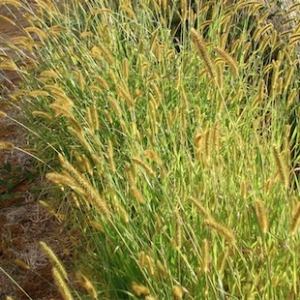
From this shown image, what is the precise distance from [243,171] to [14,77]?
10.6ft

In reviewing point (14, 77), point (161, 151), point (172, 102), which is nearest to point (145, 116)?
point (172, 102)

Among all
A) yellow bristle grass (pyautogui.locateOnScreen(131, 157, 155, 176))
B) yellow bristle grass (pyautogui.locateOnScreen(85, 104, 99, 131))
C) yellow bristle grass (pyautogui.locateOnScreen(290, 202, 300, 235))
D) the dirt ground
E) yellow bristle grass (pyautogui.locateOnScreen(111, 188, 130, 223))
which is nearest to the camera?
yellow bristle grass (pyautogui.locateOnScreen(290, 202, 300, 235))

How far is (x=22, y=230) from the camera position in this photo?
402cm

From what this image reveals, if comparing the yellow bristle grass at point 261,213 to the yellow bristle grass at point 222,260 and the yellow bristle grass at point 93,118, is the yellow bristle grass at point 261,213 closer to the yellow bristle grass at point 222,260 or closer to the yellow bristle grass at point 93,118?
the yellow bristle grass at point 222,260

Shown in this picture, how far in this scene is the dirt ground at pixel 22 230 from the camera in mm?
3602

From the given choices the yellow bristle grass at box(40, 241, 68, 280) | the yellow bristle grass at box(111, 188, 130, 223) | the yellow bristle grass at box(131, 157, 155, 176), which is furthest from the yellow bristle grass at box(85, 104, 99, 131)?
the yellow bristle grass at box(40, 241, 68, 280)

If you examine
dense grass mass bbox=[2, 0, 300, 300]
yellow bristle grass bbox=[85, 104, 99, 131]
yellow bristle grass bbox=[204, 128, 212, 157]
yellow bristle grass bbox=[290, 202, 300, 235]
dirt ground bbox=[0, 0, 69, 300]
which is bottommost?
dirt ground bbox=[0, 0, 69, 300]

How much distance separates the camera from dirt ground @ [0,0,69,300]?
3.60 metres

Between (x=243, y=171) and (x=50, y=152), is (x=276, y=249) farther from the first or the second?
(x=50, y=152)

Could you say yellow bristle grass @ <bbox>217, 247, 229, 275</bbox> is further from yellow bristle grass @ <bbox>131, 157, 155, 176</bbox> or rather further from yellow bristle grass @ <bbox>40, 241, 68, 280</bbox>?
yellow bristle grass @ <bbox>40, 241, 68, 280</bbox>

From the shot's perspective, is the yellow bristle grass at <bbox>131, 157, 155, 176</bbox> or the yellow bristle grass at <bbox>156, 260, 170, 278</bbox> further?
the yellow bristle grass at <bbox>156, 260, 170, 278</bbox>

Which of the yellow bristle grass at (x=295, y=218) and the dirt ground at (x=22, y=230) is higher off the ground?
the yellow bristle grass at (x=295, y=218)

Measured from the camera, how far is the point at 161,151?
10.4ft

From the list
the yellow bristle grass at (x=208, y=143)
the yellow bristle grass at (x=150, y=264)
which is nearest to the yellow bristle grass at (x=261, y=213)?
the yellow bristle grass at (x=208, y=143)
